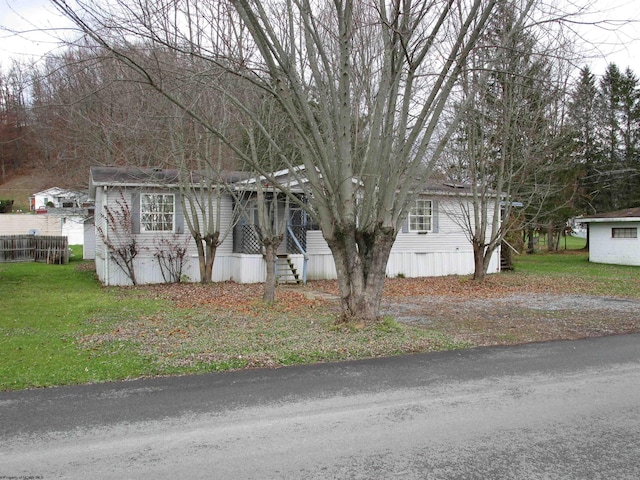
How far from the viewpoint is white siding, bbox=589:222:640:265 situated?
2659 cm

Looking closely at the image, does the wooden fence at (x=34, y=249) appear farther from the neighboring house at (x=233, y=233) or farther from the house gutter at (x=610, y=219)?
the house gutter at (x=610, y=219)

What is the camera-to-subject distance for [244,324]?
976cm

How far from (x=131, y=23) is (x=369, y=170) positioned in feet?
14.3

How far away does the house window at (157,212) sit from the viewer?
17.9 m

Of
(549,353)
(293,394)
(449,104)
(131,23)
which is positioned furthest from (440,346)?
(449,104)

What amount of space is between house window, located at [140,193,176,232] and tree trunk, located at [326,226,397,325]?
1046 cm

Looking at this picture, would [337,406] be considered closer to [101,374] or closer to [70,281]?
[101,374]

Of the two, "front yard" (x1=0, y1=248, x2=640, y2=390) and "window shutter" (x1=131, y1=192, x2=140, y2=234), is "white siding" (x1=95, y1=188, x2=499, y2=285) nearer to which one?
"window shutter" (x1=131, y1=192, x2=140, y2=234)

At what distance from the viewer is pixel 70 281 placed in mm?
18188

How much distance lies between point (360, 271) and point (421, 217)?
13.0 metres

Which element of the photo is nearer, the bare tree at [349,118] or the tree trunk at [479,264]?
the bare tree at [349,118]

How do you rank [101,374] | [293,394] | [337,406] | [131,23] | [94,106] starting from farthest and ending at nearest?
[94,106], [131,23], [101,374], [293,394], [337,406]

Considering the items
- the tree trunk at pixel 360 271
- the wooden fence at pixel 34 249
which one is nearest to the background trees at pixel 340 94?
the tree trunk at pixel 360 271

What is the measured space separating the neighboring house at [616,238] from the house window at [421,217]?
37.8ft
